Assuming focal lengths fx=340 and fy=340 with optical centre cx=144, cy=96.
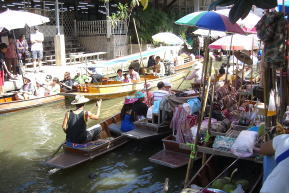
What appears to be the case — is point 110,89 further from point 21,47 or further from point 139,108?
point 21,47

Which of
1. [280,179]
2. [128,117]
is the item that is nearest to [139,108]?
[128,117]

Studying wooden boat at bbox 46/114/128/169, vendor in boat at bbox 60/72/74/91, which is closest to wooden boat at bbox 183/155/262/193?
wooden boat at bbox 46/114/128/169

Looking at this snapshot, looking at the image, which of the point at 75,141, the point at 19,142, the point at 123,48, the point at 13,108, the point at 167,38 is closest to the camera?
the point at 75,141

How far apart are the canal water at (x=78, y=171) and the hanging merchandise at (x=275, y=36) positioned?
289 centimetres

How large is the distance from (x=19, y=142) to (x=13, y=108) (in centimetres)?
262

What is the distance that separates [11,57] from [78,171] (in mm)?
8754

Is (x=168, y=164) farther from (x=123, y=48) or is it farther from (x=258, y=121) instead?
(x=123, y=48)

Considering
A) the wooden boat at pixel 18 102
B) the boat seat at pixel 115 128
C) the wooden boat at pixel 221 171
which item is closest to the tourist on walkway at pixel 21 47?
the wooden boat at pixel 18 102

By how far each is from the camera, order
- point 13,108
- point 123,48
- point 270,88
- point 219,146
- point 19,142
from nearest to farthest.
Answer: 1. point 270,88
2. point 219,146
3. point 19,142
4. point 13,108
5. point 123,48

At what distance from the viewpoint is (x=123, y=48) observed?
66.2 ft

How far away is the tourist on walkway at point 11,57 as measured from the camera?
13.6 m

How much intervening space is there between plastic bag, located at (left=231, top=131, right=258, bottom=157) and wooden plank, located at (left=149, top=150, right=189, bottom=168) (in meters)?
1.42

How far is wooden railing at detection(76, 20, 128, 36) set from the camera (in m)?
19.2

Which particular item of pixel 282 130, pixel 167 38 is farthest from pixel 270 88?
pixel 167 38
